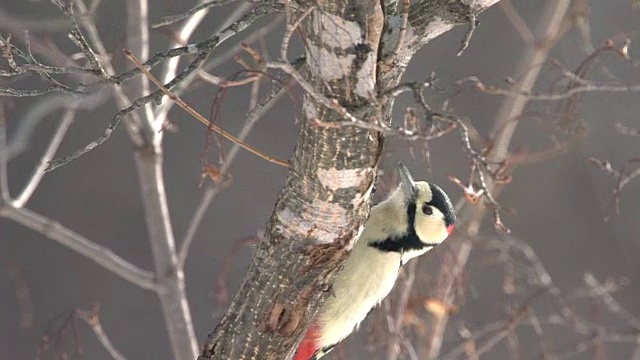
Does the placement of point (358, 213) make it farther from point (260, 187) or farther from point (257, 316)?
point (260, 187)

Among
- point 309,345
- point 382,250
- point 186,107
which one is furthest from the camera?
point 382,250

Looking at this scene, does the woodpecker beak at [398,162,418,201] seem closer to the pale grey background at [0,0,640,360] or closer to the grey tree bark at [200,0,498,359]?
the grey tree bark at [200,0,498,359]

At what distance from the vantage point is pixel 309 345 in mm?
2508

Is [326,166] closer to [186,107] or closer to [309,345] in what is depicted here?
[186,107]

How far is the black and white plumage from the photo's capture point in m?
2.53

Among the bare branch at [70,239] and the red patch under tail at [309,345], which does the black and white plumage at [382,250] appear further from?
the bare branch at [70,239]

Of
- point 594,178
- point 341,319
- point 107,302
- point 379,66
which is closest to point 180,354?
point 341,319

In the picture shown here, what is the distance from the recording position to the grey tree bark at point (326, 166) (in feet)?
4.80

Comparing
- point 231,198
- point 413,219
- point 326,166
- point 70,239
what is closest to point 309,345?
point 413,219

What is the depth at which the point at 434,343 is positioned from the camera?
9.89 ft

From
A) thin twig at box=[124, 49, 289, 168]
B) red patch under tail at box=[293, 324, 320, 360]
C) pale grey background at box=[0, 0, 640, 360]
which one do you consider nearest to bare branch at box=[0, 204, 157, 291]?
red patch under tail at box=[293, 324, 320, 360]

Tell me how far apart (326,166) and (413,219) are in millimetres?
1101

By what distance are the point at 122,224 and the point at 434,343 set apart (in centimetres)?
375

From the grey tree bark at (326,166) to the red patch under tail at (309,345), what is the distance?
545 millimetres
